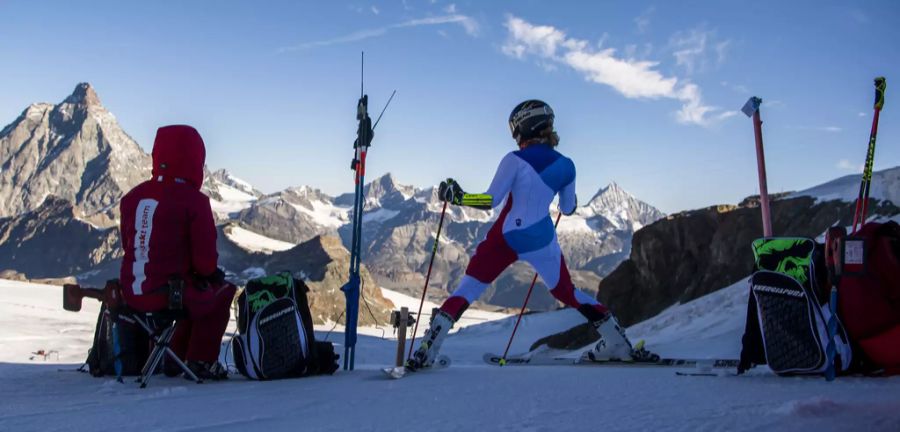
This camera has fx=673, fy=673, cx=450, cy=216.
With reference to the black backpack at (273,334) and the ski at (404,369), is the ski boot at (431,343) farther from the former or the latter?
the black backpack at (273,334)

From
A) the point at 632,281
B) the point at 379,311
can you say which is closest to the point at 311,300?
the point at 379,311

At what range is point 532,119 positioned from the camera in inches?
216

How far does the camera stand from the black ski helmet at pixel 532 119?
549 centimetres

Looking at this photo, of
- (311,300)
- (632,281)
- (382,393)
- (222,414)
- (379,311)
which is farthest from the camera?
(379,311)

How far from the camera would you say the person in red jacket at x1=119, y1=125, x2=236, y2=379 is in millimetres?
4500

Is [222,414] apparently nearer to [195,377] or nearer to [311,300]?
[195,377]

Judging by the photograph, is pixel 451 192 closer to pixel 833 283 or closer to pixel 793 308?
Answer: pixel 793 308

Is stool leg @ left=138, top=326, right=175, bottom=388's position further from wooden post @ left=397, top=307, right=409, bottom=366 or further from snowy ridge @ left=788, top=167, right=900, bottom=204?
snowy ridge @ left=788, top=167, right=900, bottom=204

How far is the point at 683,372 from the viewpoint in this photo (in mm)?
4004

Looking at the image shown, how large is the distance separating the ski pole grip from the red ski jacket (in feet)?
15.4

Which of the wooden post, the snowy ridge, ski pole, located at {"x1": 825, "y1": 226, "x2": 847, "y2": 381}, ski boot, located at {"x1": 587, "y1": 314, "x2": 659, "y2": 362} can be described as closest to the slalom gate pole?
the wooden post

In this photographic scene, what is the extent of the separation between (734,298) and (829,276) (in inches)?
332

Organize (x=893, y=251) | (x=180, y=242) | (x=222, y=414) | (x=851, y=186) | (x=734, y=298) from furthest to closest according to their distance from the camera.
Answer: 1. (x=851, y=186)
2. (x=734, y=298)
3. (x=180, y=242)
4. (x=893, y=251)
5. (x=222, y=414)

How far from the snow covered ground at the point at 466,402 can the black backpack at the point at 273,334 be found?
0.24 m
